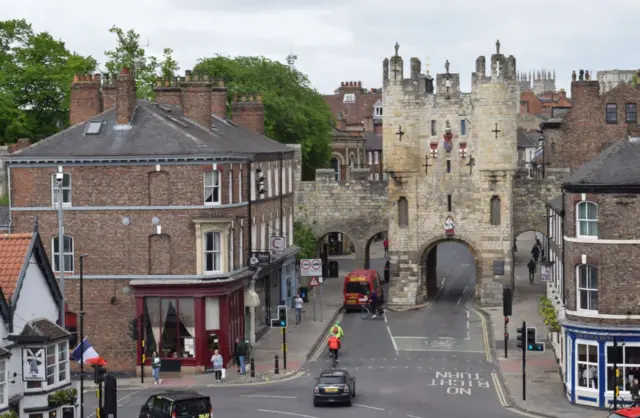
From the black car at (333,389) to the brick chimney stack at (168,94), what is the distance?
80.6ft

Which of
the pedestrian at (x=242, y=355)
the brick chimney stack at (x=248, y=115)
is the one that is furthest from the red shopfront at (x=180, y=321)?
the brick chimney stack at (x=248, y=115)

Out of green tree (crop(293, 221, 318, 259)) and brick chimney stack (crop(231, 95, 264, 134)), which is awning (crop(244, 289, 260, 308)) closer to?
brick chimney stack (crop(231, 95, 264, 134))

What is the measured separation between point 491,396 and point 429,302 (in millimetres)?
28570

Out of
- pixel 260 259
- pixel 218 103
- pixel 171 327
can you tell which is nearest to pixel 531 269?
pixel 218 103

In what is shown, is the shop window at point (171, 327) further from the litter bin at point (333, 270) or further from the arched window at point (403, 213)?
the litter bin at point (333, 270)

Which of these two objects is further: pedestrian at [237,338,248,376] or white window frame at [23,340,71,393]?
pedestrian at [237,338,248,376]

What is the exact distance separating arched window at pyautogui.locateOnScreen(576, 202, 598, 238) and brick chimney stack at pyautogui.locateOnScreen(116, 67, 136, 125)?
20.2m

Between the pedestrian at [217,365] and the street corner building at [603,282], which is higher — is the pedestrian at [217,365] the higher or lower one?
the lower one

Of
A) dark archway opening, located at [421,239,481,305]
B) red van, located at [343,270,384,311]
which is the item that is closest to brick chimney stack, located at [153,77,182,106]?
red van, located at [343,270,384,311]

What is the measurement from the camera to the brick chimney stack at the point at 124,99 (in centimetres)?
5838

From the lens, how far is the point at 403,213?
77.4 meters

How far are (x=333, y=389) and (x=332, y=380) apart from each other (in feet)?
1.83

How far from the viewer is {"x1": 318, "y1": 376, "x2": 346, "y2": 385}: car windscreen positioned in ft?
157

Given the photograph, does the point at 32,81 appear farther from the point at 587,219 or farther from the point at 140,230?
the point at 587,219
